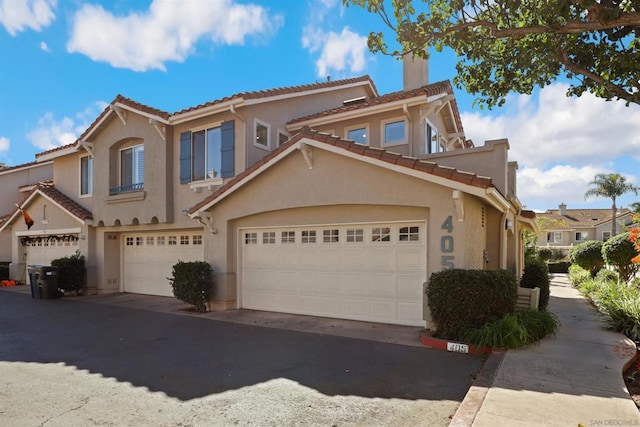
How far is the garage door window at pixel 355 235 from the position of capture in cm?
988

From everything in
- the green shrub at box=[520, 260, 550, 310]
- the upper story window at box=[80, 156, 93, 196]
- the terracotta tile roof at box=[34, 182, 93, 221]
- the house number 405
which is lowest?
the green shrub at box=[520, 260, 550, 310]

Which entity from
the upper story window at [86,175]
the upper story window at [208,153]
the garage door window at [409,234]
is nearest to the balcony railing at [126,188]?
the upper story window at [86,175]

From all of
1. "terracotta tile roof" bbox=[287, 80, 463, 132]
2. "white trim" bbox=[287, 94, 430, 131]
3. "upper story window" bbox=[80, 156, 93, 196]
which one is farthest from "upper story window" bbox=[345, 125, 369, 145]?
"upper story window" bbox=[80, 156, 93, 196]

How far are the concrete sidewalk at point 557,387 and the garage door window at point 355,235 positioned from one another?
4.14 metres

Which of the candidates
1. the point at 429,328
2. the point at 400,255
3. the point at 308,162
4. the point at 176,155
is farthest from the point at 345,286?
the point at 176,155

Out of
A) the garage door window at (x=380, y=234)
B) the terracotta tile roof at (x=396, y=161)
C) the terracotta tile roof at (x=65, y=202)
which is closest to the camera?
the terracotta tile roof at (x=396, y=161)

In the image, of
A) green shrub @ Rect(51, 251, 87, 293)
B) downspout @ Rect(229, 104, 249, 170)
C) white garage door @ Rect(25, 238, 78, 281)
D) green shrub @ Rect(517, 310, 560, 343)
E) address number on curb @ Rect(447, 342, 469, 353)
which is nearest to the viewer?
address number on curb @ Rect(447, 342, 469, 353)

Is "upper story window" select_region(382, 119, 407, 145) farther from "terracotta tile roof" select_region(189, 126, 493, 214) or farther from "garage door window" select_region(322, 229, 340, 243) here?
"garage door window" select_region(322, 229, 340, 243)

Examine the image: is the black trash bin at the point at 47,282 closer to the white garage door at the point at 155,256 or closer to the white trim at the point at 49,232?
the white trim at the point at 49,232

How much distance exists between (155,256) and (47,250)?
7228 millimetres

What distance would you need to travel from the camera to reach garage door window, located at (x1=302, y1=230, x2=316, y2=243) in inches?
417

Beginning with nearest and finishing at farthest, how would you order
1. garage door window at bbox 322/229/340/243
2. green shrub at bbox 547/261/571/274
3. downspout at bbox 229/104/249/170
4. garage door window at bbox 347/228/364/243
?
garage door window at bbox 347/228/364/243
garage door window at bbox 322/229/340/243
downspout at bbox 229/104/249/170
green shrub at bbox 547/261/571/274

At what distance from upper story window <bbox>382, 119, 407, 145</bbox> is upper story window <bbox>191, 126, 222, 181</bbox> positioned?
5298mm

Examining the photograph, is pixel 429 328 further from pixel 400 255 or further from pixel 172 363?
pixel 172 363
